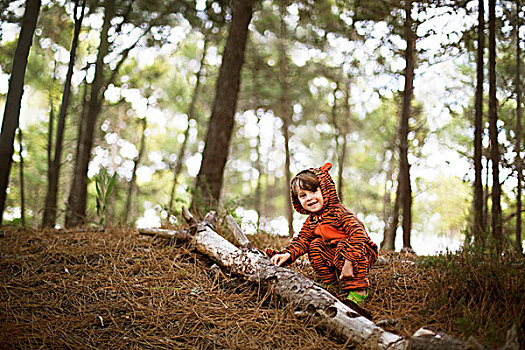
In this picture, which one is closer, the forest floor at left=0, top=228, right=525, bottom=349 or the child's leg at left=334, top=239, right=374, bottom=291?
the forest floor at left=0, top=228, right=525, bottom=349

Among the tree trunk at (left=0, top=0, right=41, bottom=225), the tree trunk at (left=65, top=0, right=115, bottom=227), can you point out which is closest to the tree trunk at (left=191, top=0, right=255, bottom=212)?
the tree trunk at (left=0, top=0, right=41, bottom=225)

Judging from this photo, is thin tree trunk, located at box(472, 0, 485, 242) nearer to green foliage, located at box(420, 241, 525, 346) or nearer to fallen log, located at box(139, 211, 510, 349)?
green foliage, located at box(420, 241, 525, 346)

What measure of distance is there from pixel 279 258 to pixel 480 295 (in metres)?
1.45

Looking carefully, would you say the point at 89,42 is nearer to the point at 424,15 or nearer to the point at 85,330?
the point at 424,15

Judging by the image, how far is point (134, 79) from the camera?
50.0ft

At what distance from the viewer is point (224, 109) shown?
6316 mm

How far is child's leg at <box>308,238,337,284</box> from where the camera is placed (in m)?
2.95

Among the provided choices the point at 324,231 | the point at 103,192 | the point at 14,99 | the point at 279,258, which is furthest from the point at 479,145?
the point at 14,99

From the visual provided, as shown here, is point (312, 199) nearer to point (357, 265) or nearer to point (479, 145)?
point (357, 265)

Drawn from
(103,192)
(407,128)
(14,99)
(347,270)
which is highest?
(407,128)

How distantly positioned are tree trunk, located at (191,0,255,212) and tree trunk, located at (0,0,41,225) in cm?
266

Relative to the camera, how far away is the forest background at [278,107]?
5988mm

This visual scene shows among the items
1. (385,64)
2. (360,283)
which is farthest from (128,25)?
(360,283)

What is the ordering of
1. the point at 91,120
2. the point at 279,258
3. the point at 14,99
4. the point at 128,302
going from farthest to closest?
1. the point at 91,120
2. the point at 14,99
3. the point at 279,258
4. the point at 128,302
